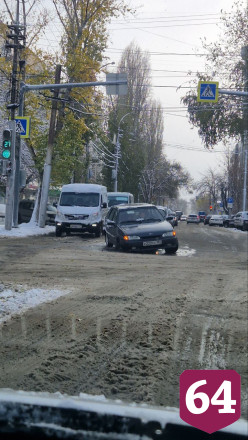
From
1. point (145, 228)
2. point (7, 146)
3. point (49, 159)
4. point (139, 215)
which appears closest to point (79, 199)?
point (49, 159)

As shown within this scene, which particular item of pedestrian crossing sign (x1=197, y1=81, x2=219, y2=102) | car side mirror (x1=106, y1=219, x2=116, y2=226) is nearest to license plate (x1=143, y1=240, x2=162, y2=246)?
car side mirror (x1=106, y1=219, x2=116, y2=226)

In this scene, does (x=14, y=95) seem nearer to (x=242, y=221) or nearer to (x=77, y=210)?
(x=77, y=210)

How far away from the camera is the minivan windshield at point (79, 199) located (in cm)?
2589

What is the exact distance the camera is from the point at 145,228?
17453 millimetres

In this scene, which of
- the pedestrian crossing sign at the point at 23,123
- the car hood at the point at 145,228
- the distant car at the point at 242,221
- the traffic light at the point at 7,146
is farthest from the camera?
the distant car at the point at 242,221

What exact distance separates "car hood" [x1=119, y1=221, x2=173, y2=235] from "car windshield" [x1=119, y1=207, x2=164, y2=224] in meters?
0.31

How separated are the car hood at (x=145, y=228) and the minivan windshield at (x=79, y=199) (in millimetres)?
8295

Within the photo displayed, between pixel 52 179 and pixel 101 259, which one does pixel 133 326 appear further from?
pixel 52 179

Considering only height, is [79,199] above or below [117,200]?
above

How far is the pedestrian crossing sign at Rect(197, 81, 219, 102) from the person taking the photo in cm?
2108

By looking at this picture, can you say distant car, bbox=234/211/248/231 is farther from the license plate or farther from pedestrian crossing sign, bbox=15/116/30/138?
the license plate

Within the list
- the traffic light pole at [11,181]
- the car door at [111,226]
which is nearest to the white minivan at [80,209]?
the traffic light pole at [11,181]

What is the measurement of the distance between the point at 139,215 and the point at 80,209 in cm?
751

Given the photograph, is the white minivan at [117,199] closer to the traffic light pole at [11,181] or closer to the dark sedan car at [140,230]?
the traffic light pole at [11,181]
